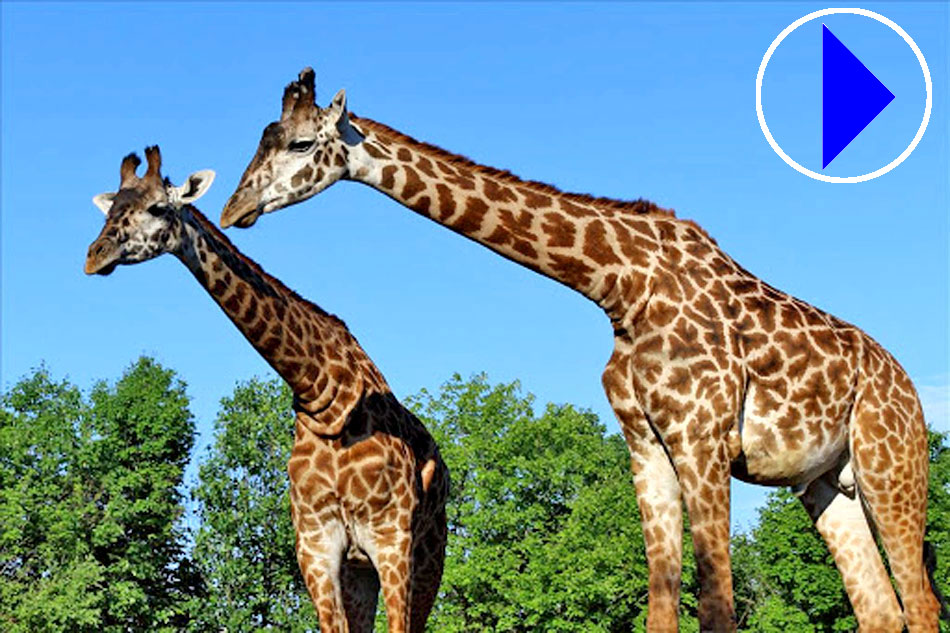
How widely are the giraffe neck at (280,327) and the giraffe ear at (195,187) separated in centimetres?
18

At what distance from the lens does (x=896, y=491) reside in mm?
9898

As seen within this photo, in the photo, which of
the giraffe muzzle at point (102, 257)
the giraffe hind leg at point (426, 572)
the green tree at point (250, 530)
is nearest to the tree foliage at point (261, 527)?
the green tree at point (250, 530)

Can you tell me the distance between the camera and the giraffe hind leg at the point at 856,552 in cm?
1022

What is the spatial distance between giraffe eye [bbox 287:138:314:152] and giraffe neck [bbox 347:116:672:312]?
325 mm

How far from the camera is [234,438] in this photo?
45500 mm

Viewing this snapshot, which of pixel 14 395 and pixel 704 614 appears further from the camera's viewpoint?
pixel 14 395

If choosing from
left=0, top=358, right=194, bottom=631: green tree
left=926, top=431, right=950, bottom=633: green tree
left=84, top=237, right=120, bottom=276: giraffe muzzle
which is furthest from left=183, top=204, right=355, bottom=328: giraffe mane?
left=926, top=431, right=950, bottom=633: green tree

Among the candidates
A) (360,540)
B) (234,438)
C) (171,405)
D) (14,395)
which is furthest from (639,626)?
(360,540)

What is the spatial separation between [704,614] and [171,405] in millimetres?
41303

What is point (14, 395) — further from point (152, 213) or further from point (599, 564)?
point (152, 213)

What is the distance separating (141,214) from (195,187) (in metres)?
0.67

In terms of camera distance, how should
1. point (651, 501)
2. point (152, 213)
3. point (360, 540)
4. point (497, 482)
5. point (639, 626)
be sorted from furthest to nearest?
point (497, 482) → point (639, 626) → point (360, 540) → point (152, 213) → point (651, 501)

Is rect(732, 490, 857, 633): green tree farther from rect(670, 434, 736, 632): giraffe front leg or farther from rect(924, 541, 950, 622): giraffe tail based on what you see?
rect(670, 434, 736, 632): giraffe front leg

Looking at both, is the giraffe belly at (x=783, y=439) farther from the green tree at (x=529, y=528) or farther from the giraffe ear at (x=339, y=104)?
the green tree at (x=529, y=528)
